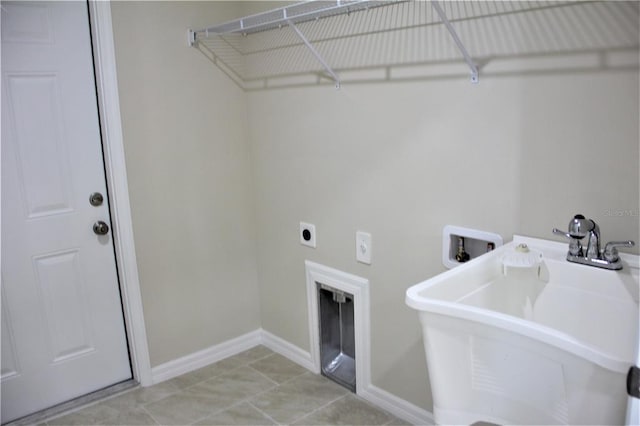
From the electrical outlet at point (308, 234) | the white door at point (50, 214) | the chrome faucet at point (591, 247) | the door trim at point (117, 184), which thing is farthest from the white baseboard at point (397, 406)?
the white door at point (50, 214)

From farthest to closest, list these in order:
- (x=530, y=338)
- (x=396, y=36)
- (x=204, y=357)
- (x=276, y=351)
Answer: (x=276, y=351), (x=204, y=357), (x=396, y=36), (x=530, y=338)

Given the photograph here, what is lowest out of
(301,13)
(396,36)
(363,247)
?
(363,247)

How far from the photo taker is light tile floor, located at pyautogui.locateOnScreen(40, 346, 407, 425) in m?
2.25

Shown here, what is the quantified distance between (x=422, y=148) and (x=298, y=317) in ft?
4.02

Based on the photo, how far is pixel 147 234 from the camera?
247cm

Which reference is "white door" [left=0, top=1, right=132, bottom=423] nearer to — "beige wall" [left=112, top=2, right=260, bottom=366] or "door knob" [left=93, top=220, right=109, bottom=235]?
"door knob" [left=93, top=220, right=109, bottom=235]

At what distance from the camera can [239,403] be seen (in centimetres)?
238

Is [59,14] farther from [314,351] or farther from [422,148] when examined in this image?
[314,351]

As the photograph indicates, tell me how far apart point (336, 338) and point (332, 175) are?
2.82 ft

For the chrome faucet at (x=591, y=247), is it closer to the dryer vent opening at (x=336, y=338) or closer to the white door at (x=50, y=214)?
the dryer vent opening at (x=336, y=338)

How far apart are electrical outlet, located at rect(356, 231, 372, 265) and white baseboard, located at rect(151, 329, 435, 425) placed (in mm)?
600

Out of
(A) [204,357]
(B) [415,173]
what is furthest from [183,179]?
(B) [415,173]

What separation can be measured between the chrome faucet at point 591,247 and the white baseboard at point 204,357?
195 centimetres

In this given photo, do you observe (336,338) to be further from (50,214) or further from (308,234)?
(50,214)
